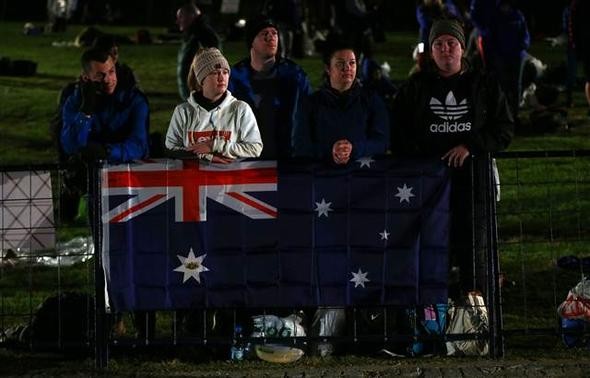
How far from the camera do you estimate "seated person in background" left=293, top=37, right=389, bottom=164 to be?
31.9ft

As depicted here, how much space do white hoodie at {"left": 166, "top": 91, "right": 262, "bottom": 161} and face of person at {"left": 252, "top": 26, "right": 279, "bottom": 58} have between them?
953mm

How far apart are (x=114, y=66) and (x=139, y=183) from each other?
144cm

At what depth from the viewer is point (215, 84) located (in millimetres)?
9664

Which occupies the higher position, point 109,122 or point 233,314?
point 109,122

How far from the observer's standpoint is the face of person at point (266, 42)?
1059 cm

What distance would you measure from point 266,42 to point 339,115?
1.10m

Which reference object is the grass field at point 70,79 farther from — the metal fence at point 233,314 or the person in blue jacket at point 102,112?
the person in blue jacket at point 102,112

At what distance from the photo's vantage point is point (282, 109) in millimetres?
10742

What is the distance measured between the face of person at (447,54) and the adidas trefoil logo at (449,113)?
16 cm

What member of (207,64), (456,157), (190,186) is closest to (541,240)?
(456,157)

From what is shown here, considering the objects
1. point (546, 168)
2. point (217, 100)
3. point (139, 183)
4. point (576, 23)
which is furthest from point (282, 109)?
point (576, 23)

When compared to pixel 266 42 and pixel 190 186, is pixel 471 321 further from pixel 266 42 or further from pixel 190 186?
pixel 266 42

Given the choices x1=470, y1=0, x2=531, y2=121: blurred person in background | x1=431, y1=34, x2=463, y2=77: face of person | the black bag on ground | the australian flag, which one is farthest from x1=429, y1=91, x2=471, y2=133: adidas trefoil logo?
x1=470, y1=0, x2=531, y2=121: blurred person in background

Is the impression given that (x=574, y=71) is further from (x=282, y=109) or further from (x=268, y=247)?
(x=268, y=247)
